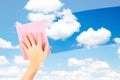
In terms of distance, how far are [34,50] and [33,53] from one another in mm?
12

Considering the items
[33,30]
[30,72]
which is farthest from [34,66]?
[33,30]

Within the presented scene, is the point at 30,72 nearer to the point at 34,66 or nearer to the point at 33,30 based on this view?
the point at 34,66

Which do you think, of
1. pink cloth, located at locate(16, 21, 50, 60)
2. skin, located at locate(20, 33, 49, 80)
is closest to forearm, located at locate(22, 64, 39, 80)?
skin, located at locate(20, 33, 49, 80)

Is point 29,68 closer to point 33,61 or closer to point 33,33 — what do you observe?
point 33,61

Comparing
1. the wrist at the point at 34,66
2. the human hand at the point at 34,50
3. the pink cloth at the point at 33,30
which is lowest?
the wrist at the point at 34,66

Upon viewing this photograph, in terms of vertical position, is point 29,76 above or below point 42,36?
below

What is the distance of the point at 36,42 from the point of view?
0.94 m

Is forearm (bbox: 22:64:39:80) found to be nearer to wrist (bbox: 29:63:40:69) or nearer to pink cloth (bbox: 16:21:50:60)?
wrist (bbox: 29:63:40:69)

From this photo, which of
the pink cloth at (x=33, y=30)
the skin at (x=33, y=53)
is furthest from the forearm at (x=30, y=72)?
the pink cloth at (x=33, y=30)

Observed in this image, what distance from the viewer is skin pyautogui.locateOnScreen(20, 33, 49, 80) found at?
2.76 ft

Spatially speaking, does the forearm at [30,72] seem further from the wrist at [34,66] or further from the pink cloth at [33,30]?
the pink cloth at [33,30]

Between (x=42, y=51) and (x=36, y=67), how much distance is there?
8cm

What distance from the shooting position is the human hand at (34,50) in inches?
34.7

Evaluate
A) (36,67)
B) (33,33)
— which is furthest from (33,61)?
(33,33)
